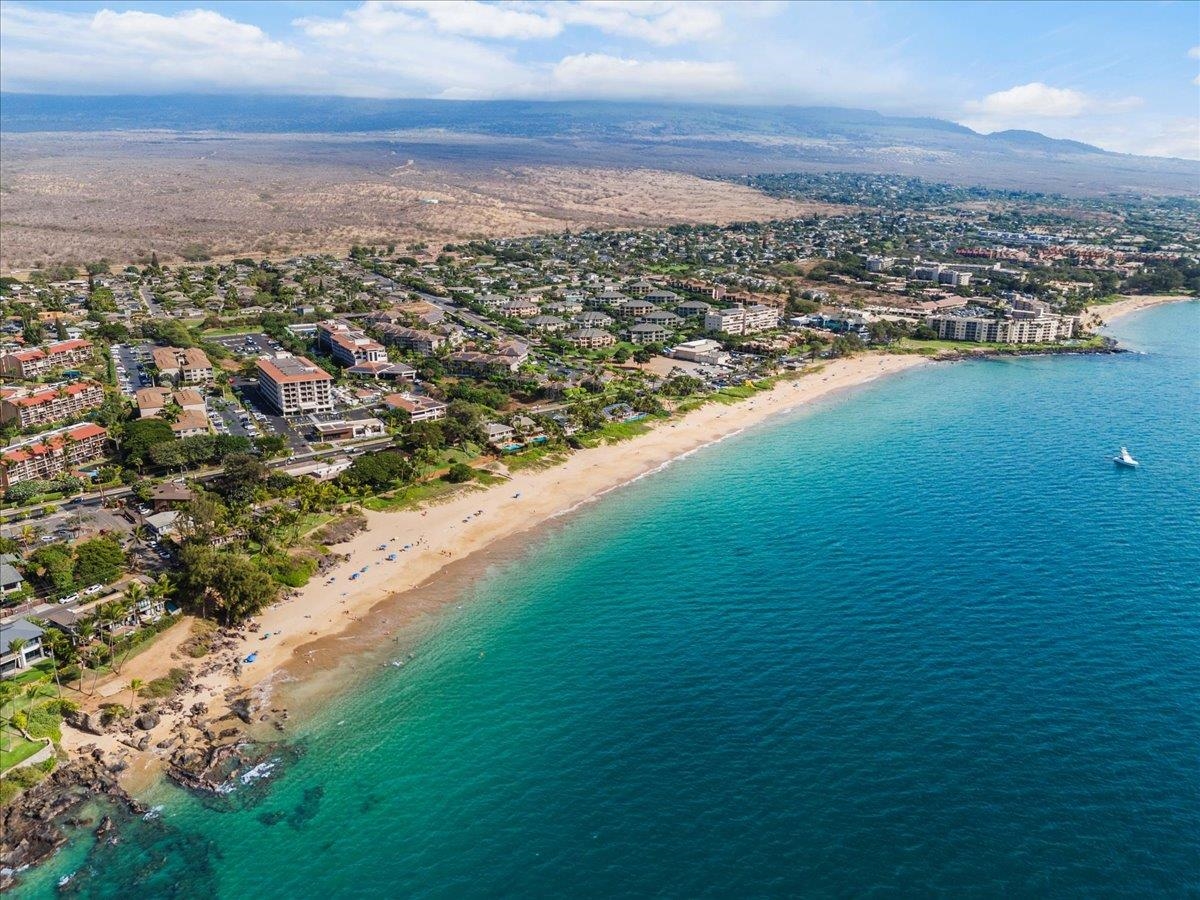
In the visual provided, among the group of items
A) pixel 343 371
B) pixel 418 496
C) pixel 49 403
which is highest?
pixel 343 371

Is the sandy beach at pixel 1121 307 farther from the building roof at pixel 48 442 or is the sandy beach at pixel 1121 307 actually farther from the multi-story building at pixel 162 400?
the building roof at pixel 48 442

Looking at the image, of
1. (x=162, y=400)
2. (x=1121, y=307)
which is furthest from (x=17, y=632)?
(x=1121, y=307)

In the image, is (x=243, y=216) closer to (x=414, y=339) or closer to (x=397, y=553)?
(x=414, y=339)

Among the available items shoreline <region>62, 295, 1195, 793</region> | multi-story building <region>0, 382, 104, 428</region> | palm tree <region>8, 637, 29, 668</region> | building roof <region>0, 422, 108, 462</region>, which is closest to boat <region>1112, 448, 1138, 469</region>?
shoreline <region>62, 295, 1195, 793</region>

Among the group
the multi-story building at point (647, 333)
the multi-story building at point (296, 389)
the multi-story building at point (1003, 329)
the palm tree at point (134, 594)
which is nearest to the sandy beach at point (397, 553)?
the palm tree at point (134, 594)

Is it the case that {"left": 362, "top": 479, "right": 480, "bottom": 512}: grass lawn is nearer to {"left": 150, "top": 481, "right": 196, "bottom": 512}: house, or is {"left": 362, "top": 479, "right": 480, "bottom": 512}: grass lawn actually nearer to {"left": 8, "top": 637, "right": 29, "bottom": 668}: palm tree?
{"left": 150, "top": 481, "right": 196, "bottom": 512}: house

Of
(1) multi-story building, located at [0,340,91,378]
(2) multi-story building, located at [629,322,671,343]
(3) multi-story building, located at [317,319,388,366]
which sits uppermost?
(2) multi-story building, located at [629,322,671,343]
